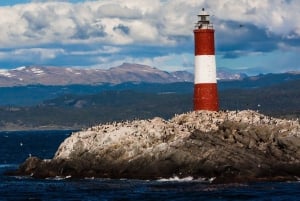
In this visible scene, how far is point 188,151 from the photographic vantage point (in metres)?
79.1

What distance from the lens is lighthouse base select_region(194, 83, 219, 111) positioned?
300ft

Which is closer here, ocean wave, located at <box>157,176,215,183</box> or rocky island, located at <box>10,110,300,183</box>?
ocean wave, located at <box>157,176,215,183</box>

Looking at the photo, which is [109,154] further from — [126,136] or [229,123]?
[229,123]

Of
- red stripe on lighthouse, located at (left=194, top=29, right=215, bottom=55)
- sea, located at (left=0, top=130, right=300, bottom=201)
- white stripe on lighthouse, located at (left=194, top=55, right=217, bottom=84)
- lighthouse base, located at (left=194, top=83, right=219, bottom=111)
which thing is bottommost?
sea, located at (left=0, top=130, right=300, bottom=201)

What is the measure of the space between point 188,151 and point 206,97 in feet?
45.3

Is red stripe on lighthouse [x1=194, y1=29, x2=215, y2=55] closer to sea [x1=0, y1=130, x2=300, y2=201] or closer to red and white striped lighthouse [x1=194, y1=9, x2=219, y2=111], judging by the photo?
red and white striped lighthouse [x1=194, y1=9, x2=219, y2=111]

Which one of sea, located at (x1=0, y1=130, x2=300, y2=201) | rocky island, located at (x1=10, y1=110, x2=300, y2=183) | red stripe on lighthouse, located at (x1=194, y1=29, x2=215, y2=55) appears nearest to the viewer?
sea, located at (x1=0, y1=130, x2=300, y2=201)

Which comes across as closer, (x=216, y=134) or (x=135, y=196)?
(x=135, y=196)

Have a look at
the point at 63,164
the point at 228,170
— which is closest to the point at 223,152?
the point at 228,170

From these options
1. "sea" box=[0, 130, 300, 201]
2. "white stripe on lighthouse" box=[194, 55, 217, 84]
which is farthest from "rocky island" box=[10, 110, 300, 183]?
"white stripe on lighthouse" box=[194, 55, 217, 84]

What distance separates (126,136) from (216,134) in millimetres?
9248

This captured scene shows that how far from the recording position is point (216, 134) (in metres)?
83.8

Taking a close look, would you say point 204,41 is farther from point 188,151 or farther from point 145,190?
point 145,190

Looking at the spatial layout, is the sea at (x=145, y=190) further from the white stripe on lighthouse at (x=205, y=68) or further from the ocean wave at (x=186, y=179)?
the white stripe on lighthouse at (x=205, y=68)
